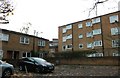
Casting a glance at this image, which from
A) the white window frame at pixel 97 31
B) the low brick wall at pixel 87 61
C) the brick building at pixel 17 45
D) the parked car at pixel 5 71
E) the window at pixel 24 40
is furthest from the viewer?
the white window frame at pixel 97 31

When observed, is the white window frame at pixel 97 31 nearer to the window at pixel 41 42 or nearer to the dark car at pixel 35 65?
the window at pixel 41 42

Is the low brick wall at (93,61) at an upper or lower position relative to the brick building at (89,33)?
lower

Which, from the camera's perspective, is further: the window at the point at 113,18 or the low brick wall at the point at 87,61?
the window at the point at 113,18

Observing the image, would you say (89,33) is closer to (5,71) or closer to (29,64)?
(29,64)

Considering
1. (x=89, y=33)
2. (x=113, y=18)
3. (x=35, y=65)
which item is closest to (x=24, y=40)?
(x=35, y=65)

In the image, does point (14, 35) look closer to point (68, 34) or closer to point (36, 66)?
point (36, 66)

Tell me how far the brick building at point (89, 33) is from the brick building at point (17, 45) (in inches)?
552

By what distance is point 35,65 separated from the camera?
2094 centimetres

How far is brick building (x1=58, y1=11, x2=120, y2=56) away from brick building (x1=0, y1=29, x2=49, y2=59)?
1401 cm

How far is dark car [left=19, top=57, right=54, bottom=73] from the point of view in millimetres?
20406

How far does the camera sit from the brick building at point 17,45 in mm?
33412

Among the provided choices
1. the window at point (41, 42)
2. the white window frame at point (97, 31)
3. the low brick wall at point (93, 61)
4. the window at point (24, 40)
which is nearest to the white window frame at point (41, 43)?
the window at point (41, 42)

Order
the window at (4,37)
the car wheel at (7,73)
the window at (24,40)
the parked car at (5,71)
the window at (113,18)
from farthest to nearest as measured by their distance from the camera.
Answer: the window at (113,18) < the window at (24,40) < the window at (4,37) < the car wheel at (7,73) < the parked car at (5,71)

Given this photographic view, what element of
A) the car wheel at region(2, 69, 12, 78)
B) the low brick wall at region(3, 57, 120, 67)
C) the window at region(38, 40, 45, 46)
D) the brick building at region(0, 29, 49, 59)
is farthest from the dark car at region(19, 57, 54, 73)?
the window at region(38, 40, 45, 46)
